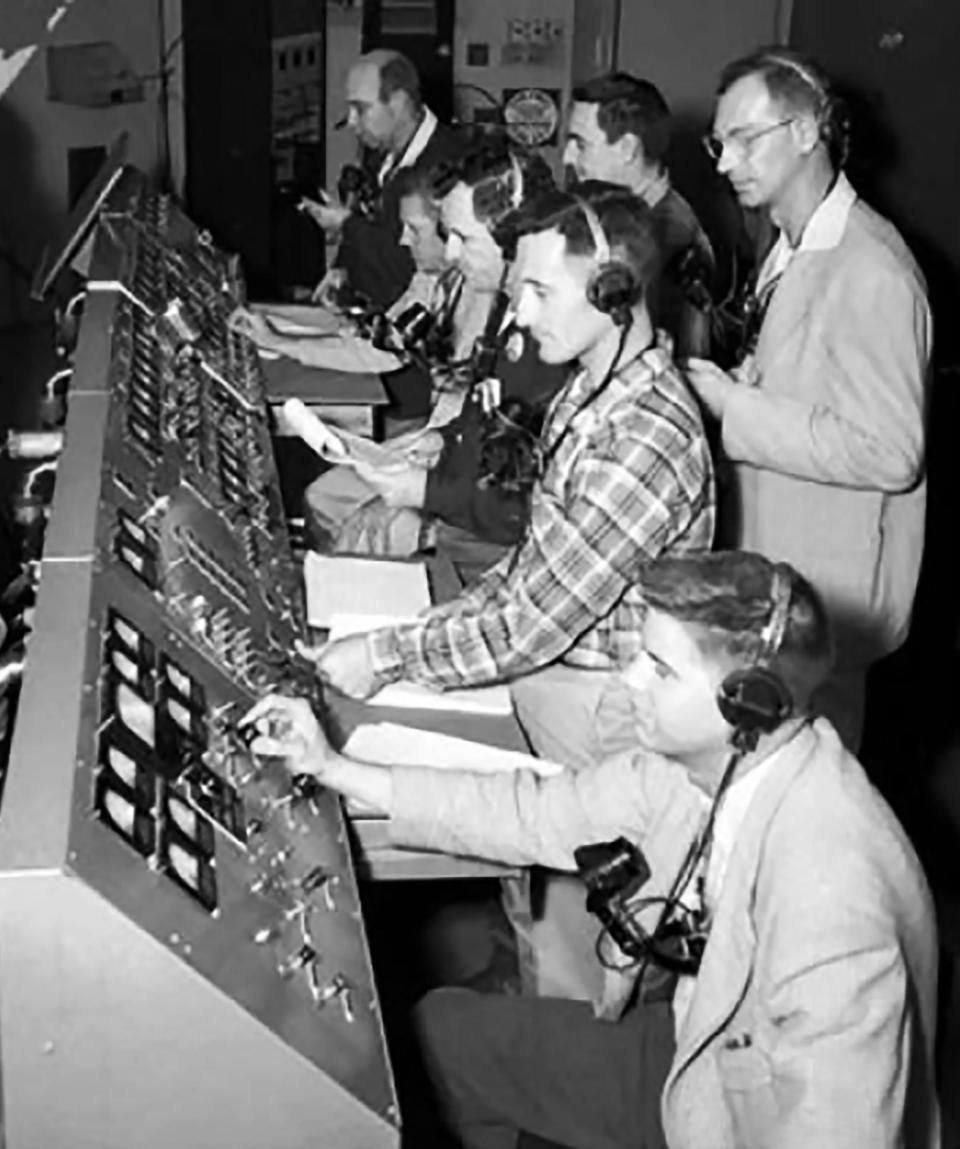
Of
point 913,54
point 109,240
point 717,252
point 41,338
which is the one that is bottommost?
point 41,338

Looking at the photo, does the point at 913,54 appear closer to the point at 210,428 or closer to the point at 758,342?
the point at 758,342

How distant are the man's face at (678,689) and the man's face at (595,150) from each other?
7.62ft

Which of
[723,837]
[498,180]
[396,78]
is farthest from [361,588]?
[396,78]

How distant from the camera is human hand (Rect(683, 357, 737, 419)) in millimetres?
3258

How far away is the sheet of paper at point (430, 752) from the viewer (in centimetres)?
249

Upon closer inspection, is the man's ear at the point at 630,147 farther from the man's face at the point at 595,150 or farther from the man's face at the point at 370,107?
the man's face at the point at 370,107

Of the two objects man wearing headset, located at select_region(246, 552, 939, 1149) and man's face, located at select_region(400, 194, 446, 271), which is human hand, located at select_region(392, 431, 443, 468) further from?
man wearing headset, located at select_region(246, 552, 939, 1149)

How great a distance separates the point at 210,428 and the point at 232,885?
1505 mm

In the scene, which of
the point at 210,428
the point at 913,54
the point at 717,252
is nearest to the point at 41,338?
the point at 717,252

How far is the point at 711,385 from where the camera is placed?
10.7 ft

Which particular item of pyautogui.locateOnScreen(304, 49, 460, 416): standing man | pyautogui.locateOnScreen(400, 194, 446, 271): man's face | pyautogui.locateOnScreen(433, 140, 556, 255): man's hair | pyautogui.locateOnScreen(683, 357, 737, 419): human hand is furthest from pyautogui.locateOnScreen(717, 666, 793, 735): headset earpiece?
pyautogui.locateOnScreen(304, 49, 460, 416): standing man

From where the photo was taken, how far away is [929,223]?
4.80 metres

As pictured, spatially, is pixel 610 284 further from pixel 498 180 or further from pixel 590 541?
pixel 498 180

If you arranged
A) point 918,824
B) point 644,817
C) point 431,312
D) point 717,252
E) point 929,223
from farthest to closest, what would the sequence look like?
point 717,252 → point 929,223 → point 431,312 → point 918,824 → point 644,817
